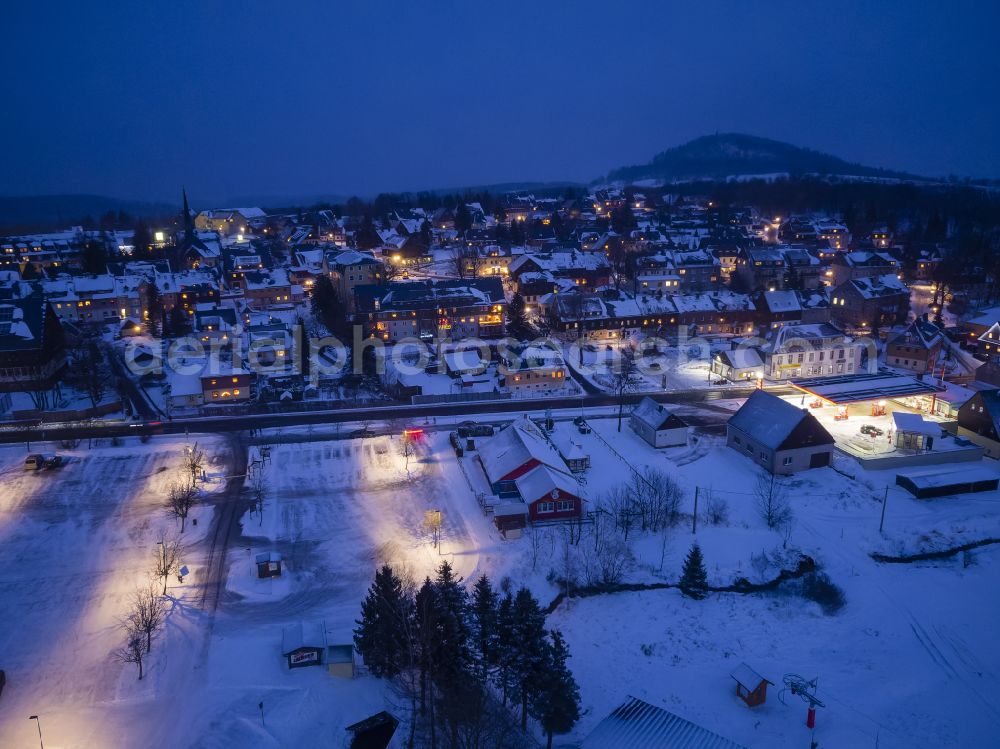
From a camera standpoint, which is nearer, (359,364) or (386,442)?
(386,442)

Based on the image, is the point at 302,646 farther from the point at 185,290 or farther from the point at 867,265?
the point at 867,265

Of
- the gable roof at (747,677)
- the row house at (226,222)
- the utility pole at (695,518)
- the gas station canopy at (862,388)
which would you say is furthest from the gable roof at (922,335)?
the row house at (226,222)

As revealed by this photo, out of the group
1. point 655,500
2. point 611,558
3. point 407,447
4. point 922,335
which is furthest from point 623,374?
point 611,558

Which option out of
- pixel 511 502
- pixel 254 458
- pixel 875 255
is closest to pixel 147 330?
pixel 254 458

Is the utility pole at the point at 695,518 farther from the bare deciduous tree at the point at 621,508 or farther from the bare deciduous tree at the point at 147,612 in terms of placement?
the bare deciduous tree at the point at 147,612

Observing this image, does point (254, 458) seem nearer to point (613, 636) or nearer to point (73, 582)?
point (73, 582)
